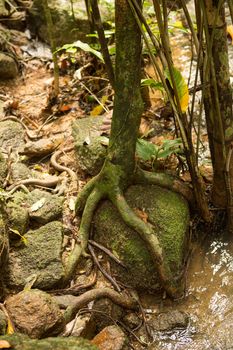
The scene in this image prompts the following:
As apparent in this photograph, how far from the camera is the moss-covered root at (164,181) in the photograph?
3.82 m

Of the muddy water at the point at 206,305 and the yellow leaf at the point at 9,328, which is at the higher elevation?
the yellow leaf at the point at 9,328

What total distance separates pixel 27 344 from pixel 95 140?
2.16 metres

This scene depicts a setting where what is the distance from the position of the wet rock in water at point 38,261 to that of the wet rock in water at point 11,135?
1.32 m

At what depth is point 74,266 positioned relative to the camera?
142 inches

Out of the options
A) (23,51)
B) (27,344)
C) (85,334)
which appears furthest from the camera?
(23,51)

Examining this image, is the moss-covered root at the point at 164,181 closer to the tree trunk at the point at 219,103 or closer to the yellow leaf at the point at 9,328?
the tree trunk at the point at 219,103

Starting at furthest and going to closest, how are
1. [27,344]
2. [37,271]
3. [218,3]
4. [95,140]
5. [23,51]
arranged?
1. [23,51]
2. [95,140]
3. [37,271]
4. [218,3]
5. [27,344]

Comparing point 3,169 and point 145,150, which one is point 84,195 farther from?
point 3,169

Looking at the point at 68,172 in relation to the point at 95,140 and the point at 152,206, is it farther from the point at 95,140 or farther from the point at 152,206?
the point at 152,206

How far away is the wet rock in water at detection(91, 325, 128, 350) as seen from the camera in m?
3.01

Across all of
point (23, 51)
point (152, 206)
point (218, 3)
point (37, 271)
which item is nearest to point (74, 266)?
point (37, 271)

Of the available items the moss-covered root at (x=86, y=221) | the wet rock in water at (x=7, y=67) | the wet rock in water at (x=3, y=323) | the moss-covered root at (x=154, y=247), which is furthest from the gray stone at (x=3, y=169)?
the wet rock in water at (x=7, y=67)

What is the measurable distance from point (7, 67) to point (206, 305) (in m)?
4.03

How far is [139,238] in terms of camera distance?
361 centimetres
